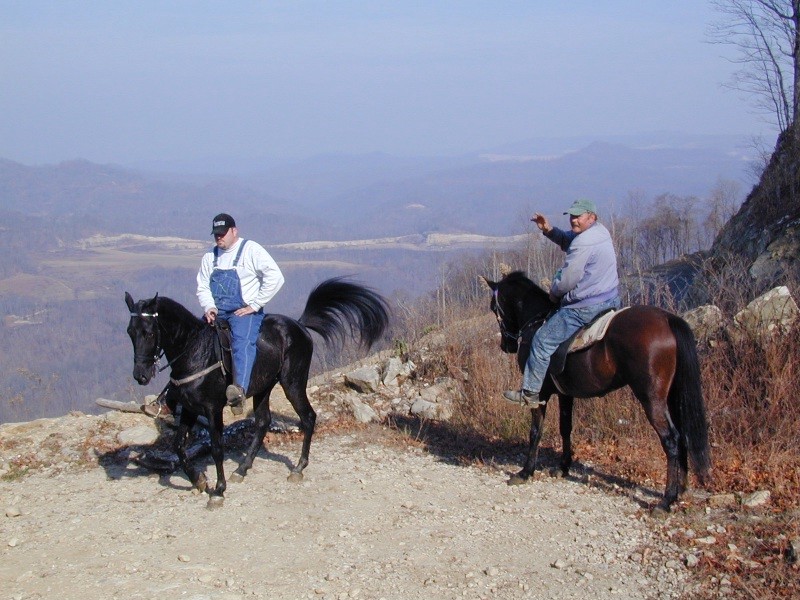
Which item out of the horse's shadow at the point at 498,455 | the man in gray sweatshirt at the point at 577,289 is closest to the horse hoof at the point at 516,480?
the horse's shadow at the point at 498,455

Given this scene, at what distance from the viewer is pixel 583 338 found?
7070mm

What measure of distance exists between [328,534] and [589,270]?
10.8ft

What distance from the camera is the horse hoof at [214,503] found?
712 cm

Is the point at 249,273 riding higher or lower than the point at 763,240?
lower

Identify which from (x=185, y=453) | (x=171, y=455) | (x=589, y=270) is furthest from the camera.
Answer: (x=171, y=455)

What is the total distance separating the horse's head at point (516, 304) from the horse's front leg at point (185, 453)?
3275mm

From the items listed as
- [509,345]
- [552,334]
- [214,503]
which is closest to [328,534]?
[214,503]

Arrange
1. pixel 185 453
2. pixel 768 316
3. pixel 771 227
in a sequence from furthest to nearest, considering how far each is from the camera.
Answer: pixel 771 227, pixel 768 316, pixel 185 453

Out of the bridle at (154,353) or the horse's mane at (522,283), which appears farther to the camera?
the horse's mane at (522,283)

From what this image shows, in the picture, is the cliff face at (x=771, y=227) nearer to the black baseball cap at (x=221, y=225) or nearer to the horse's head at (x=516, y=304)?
the horse's head at (x=516, y=304)

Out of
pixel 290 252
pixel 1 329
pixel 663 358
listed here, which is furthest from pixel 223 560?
pixel 290 252

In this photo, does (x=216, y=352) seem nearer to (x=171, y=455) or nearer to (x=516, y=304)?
(x=171, y=455)

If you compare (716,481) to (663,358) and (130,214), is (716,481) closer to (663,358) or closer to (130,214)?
(663,358)

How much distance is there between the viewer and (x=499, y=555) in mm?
6090
